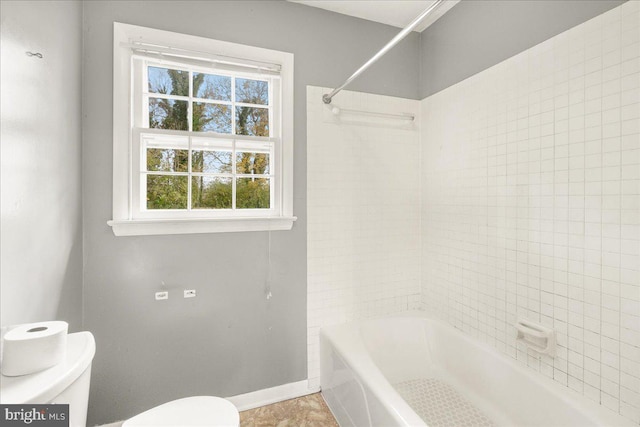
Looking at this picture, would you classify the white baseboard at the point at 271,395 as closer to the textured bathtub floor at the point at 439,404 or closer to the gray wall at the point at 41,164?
the textured bathtub floor at the point at 439,404

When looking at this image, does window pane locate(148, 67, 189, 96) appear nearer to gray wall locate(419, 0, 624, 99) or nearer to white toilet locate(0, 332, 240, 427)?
white toilet locate(0, 332, 240, 427)

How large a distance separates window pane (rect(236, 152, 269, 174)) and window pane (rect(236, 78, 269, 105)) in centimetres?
35

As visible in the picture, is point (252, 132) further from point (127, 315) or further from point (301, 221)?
point (127, 315)

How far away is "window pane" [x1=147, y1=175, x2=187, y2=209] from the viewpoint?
169 centimetres

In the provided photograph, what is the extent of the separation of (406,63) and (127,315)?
250cm

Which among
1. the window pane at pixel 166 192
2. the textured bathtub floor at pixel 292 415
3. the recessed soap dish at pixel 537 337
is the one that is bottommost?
the textured bathtub floor at pixel 292 415

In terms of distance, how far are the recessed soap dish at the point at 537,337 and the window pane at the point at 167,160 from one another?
2.04 m

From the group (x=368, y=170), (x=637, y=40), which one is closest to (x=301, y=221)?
(x=368, y=170)

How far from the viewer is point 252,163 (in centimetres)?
188

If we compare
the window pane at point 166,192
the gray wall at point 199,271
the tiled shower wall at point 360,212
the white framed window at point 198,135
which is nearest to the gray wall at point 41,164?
the gray wall at point 199,271

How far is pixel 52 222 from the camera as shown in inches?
45.8

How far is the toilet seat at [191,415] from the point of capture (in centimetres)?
114

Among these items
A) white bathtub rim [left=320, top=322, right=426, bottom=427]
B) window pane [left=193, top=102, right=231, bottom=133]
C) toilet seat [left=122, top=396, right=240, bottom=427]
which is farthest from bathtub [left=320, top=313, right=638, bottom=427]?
window pane [left=193, top=102, right=231, bottom=133]

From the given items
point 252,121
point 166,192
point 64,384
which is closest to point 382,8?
point 252,121
